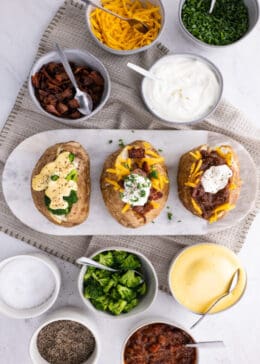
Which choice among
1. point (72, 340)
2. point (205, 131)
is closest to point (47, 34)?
point (205, 131)

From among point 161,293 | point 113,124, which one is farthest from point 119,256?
point 113,124

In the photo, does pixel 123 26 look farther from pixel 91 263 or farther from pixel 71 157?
pixel 91 263

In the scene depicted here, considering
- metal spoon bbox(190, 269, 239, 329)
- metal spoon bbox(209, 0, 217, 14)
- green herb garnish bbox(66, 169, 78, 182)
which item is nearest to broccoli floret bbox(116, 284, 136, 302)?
metal spoon bbox(190, 269, 239, 329)

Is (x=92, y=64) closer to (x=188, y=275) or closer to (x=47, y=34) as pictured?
(x=47, y=34)

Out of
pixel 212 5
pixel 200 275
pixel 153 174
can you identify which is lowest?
pixel 200 275

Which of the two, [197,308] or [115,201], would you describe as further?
[197,308]

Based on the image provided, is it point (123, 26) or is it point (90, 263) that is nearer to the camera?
point (90, 263)
